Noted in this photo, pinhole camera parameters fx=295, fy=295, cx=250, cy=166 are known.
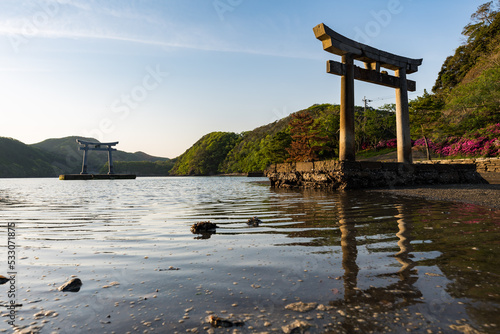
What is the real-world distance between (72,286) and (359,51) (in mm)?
13819

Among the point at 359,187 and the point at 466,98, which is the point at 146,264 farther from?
the point at 466,98

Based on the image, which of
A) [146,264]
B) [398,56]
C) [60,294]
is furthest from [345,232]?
[398,56]

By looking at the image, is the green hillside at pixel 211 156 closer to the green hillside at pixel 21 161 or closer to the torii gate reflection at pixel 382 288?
the green hillside at pixel 21 161

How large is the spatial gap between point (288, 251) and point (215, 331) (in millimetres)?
1774

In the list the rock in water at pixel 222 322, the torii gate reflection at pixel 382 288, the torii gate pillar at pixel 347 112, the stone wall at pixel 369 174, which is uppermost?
the torii gate pillar at pixel 347 112

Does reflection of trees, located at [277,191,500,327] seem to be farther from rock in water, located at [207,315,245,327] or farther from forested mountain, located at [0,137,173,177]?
forested mountain, located at [0,137,173,177]

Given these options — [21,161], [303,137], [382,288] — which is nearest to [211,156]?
[303,137]

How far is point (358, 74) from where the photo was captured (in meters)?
13.3

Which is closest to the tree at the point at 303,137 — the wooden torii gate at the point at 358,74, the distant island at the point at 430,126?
the distant island at the point at 430,126

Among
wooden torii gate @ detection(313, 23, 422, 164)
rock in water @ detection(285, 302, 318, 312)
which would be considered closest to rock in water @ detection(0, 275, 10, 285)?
rock in water @ detection(285, 302, 318, 312)

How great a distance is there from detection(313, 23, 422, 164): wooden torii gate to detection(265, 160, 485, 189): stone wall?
656mm

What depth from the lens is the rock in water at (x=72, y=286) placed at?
7.24ft

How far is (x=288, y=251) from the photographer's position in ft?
10.5

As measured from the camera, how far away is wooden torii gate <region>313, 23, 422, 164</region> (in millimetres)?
12136
